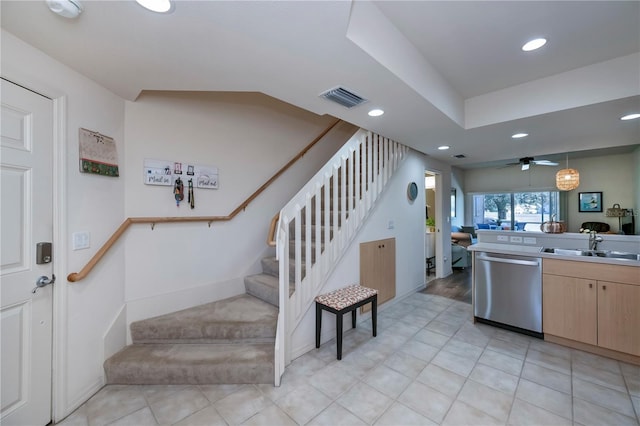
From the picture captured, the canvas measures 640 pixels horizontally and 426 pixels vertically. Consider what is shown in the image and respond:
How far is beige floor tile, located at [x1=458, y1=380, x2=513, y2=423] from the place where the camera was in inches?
70.5

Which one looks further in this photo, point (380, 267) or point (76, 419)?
point (380, 267)

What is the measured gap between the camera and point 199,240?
2836mm

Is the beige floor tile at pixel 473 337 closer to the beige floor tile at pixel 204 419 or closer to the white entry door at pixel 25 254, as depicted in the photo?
the beige floor tile at pixel 204 419

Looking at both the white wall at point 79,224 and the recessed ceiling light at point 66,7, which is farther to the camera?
the white wall at point 79,224

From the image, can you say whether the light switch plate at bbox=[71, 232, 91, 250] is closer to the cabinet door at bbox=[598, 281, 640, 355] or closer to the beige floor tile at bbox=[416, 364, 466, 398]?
the beige floor tile at bbox=[416, 364, 466, 398]

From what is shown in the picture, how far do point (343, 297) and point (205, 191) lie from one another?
1.89 metres

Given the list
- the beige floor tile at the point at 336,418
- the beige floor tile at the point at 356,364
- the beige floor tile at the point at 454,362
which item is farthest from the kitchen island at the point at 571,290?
the beige floor tile at the point at 336,418

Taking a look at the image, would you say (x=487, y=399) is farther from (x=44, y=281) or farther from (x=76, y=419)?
(x=44, y=281)

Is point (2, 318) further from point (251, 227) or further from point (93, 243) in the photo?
point (251, 227)

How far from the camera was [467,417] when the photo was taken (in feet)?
5.73

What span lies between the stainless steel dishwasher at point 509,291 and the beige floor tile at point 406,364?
1.29m

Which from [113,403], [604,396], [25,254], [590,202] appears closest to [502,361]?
[604,396]

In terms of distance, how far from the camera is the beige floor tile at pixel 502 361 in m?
2.28

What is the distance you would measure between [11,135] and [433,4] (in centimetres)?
269
